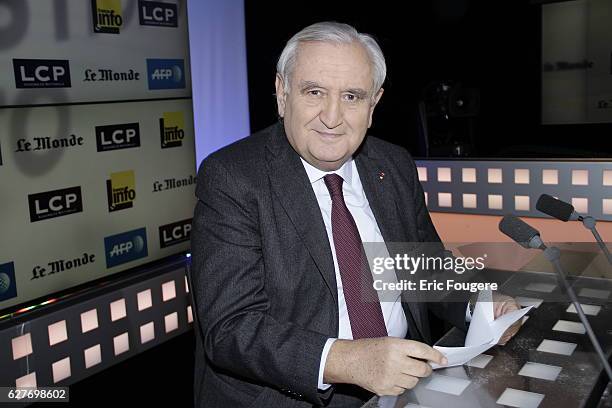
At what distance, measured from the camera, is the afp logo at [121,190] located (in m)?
2.71

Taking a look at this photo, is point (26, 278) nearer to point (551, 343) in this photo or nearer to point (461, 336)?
point (461, 336)

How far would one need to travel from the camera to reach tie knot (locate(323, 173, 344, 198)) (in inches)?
71.1

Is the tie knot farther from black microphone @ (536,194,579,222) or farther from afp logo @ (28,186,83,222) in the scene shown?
Answer: afp logo @ (28,186,83,222)

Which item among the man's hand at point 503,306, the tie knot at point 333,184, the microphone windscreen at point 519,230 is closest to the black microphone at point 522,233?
the microphone windscreen at point 519,230

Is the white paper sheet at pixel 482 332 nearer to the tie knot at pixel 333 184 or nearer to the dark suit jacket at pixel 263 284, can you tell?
the dark suit jacket at pixel 263 284

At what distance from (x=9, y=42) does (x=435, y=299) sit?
1767 millimetres

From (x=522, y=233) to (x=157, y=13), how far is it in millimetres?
2144

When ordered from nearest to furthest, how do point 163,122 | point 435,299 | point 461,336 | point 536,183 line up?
point 461,336
point 435,299
point 163,122
point 536,183

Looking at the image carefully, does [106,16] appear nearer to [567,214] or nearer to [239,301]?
[239,301]

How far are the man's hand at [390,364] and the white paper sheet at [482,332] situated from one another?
3 centimetres

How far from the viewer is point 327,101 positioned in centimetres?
174

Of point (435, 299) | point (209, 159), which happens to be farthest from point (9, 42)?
point (435, 299)

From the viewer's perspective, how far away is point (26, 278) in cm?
240

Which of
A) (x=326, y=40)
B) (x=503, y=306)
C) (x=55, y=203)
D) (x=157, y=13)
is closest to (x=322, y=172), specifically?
(x=326, y=40)
